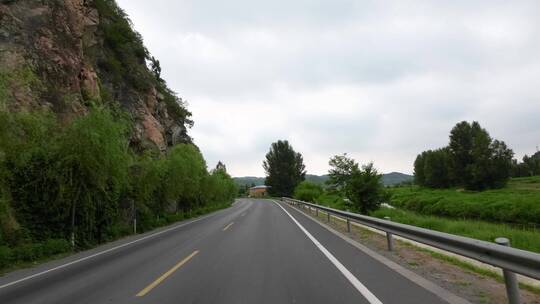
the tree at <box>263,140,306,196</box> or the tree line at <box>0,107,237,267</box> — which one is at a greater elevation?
the tree at <box>263,140,306,196</box>

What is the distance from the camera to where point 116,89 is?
1346 inches

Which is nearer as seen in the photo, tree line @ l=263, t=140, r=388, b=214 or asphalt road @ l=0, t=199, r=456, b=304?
asphalt road @ l=0, t=199, r=456, b=304

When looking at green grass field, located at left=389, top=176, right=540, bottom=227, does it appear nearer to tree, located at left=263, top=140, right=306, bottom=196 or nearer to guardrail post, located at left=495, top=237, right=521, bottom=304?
guardrail post, located at left=495, top=237, right=521, bottom=304

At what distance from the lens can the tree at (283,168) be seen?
113562 mm

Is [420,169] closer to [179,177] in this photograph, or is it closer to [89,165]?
[179,177]

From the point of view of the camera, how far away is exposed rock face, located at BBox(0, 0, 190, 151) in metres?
17.9

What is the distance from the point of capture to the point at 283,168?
114 metres

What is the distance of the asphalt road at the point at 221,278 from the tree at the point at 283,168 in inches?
4000

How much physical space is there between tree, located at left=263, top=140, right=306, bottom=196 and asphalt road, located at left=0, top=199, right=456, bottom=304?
101600 millimetres

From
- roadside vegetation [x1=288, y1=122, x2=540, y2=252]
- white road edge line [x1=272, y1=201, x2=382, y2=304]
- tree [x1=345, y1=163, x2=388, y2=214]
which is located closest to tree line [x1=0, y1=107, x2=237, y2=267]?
white road edge line [x1=272, y1=201, x2=382, y2=304]

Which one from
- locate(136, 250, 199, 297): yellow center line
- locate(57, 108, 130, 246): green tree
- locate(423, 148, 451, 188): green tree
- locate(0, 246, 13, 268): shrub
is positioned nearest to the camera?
locate(136, 250, 199, 297): yellow center line

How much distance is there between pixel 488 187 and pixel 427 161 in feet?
94.7

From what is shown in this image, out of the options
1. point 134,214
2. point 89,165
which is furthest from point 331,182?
point 89,165

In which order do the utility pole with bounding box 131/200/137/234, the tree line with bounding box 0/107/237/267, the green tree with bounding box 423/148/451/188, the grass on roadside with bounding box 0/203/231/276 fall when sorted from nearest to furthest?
the grass on roadside with bounding box 0/203/231/276 < the tree line with bounding box 0/107/237/267 < the utility pole with bounding box 131/200/137/234 < the green tree with bounding box 423/148/451/188
